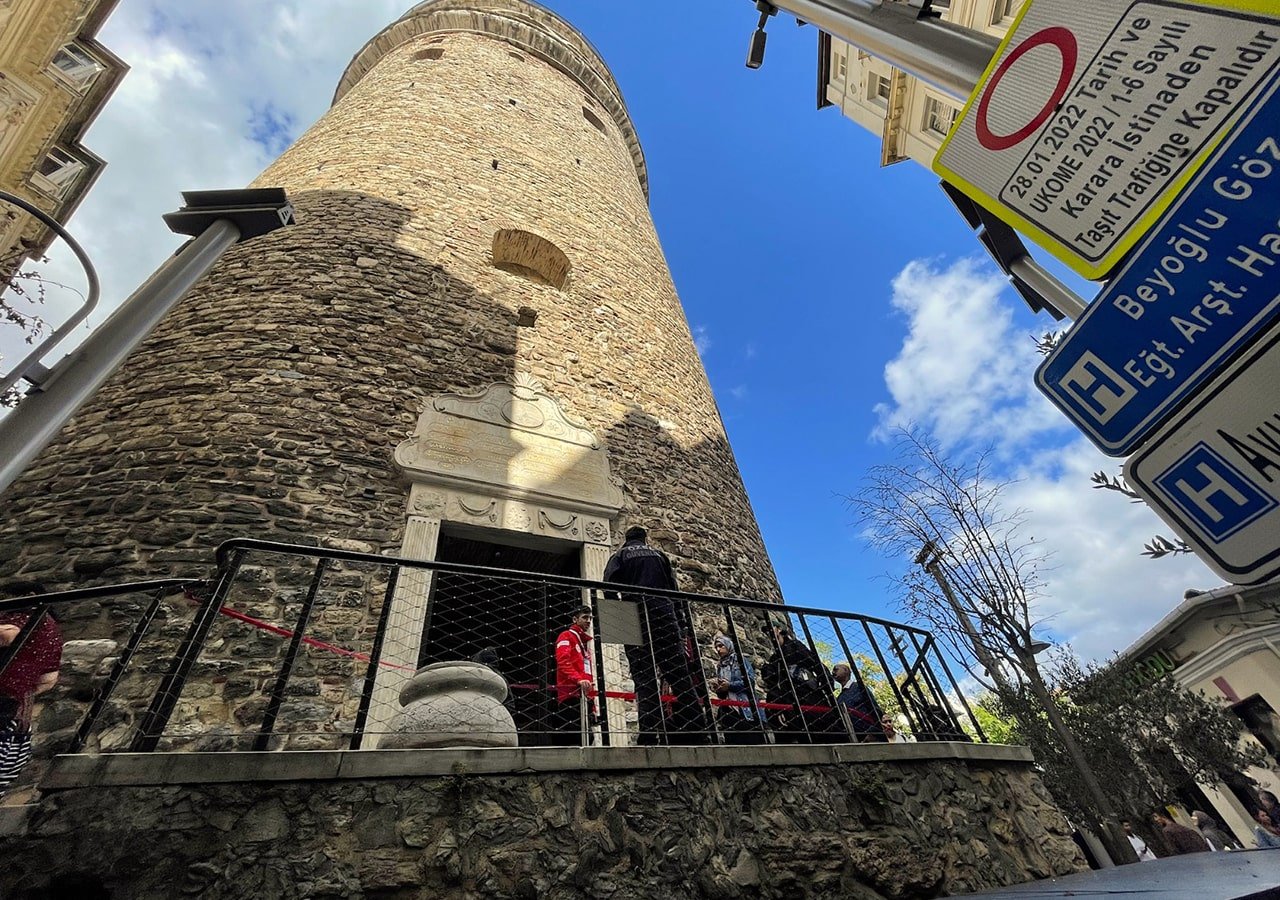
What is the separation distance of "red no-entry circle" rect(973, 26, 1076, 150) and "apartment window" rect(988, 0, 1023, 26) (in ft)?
25.9

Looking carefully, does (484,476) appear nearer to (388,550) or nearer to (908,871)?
(388,550)

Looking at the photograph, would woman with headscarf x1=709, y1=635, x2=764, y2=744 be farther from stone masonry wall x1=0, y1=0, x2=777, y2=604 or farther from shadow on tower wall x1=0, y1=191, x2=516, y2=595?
shadow on tower wall x1=0, y1=191, x2=516, y2=595

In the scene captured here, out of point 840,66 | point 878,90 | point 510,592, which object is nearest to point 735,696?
point 510,592

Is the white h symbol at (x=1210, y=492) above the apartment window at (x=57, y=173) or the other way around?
the other way around

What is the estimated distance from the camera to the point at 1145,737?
8562 millimetres

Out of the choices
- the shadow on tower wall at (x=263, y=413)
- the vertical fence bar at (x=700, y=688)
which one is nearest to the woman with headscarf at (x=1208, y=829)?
the vertical fence bar at (x=700, y=688)

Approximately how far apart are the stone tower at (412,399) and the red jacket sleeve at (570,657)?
944mm

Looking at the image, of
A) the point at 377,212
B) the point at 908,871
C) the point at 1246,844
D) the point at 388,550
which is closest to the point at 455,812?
the point at 908,871

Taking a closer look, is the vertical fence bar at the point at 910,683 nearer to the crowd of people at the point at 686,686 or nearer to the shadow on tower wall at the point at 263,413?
the crowd of people at the point at 686,686

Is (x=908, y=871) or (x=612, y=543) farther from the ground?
(x=612, y=543)

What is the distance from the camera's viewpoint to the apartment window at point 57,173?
592 centimetres

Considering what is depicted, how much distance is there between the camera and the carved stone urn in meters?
2.40

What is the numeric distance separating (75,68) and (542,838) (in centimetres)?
807

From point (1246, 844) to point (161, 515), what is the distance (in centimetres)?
1713
